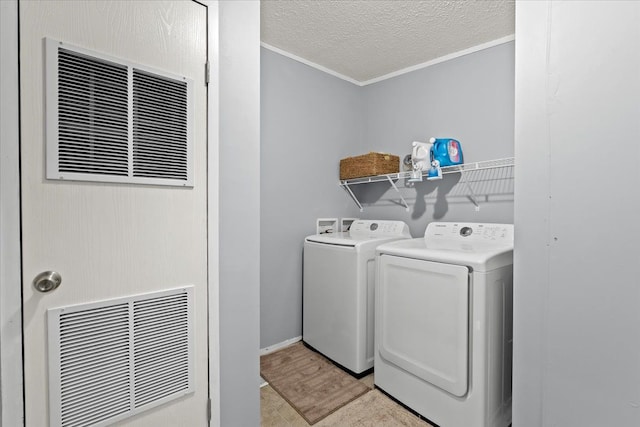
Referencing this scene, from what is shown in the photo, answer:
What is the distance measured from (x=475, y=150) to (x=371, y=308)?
1.53 metres

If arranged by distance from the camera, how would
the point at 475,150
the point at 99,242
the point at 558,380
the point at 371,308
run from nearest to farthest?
the point at 99,242, the point at 558,380, the point at 371,308, the point at 475,150

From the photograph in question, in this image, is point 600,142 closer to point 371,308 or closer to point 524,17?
point 524,17

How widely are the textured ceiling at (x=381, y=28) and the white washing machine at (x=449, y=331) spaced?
1.49 meters

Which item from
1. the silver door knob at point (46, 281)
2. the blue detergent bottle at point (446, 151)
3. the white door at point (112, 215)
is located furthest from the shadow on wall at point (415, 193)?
the silver door knob at point (46, 281)

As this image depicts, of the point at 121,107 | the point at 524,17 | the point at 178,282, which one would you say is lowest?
the point at 178,282

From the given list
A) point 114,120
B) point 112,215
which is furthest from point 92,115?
point 112,215

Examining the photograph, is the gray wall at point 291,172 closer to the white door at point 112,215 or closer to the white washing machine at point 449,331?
the white washing machine at point 449,331

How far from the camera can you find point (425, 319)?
67.2 inches

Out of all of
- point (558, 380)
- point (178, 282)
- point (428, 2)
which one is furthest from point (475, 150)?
point (178, 282)

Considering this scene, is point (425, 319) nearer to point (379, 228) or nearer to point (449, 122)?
point (379, 228)

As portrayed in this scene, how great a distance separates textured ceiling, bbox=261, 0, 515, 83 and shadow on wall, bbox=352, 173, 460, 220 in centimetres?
109

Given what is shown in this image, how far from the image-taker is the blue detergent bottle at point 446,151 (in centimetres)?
231

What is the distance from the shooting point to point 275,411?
5.95ft

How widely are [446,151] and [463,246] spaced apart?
813 millimetres
